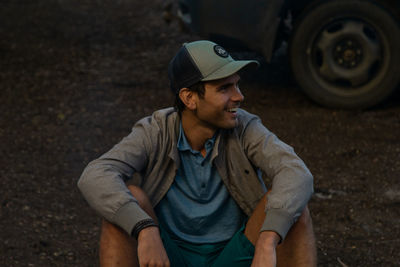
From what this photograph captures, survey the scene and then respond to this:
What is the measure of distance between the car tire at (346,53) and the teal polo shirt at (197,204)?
2992 millimetres

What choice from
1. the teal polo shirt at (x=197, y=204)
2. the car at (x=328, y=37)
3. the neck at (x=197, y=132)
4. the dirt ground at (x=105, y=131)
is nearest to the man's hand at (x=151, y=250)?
the teal polo shirt at (x=197, y=204)

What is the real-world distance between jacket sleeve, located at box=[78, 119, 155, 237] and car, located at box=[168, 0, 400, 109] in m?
2.92

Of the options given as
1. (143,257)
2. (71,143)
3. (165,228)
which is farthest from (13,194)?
(143,257)

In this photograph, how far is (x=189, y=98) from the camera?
3.35m

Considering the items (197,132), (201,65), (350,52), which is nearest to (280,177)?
(197,132)

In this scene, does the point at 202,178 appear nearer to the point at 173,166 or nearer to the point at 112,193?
the point at 173,166

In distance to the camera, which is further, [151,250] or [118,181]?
[118,181]

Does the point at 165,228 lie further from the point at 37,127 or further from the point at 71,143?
the point at 37,127

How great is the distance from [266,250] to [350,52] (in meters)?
A: 3.38

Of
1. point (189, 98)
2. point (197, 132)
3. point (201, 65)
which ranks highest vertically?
point (201, 65)

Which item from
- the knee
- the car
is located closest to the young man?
the knee

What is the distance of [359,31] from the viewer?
Answer: 19.9 feet

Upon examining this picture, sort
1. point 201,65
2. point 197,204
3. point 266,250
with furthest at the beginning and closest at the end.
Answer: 1. point 197,204
2. point 201,65
3. point 266,250

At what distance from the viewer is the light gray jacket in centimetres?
313
